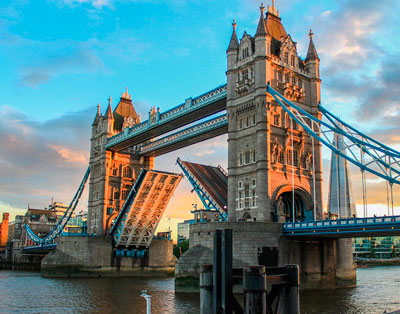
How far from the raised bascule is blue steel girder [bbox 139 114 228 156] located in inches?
5.6

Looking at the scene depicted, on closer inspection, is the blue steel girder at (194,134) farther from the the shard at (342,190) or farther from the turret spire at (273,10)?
the the shard at (342,190)

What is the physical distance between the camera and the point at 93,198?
7156cm

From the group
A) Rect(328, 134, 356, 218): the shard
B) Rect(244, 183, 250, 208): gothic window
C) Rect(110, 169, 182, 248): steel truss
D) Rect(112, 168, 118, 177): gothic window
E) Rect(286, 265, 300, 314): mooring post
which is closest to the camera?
Rect(286, 265, 300, 314): mooring post

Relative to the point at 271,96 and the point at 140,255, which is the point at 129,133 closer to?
the point at 140,255

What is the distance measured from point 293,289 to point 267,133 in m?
26.9

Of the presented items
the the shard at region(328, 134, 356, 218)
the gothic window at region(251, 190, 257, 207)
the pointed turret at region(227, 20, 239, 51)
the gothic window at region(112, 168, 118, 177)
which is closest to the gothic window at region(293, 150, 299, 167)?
the gothic window at region(251, 190, 257, 207)

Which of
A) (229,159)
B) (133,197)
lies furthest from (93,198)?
(229,159)

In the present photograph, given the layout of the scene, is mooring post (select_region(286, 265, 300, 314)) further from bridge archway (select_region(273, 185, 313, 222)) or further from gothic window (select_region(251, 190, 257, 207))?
bridge archway (select_region(273, 185, 313, 222))

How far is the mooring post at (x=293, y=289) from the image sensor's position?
16734 mm

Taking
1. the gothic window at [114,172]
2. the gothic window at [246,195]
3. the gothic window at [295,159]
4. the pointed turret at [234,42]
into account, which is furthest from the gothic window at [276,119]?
the gothic window at [114,172]

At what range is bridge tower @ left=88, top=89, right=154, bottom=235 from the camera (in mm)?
68438

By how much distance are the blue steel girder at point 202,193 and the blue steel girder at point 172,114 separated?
5823 millimetres

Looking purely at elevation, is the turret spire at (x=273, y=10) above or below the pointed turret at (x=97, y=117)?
above

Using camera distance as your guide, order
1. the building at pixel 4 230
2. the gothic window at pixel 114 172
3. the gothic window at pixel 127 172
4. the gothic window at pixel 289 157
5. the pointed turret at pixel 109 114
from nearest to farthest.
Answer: the gothic window at pixel 289 157 < the gothic window at pixel 114 172 < the pointed turret at pixel 109 114 < the gothic window at pixel 127 172 < the building at pixel 4 230
